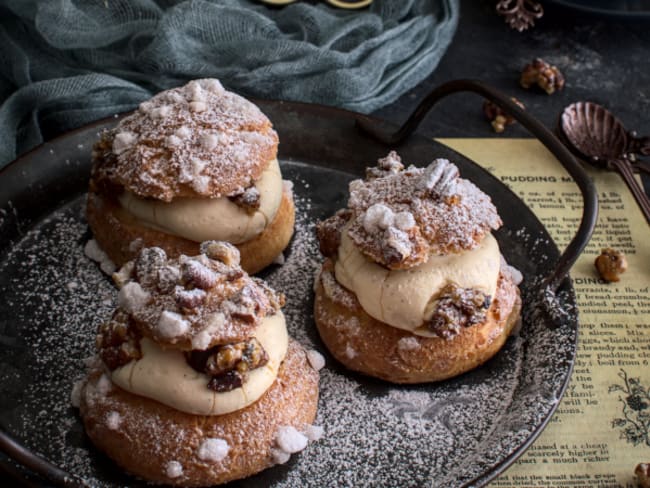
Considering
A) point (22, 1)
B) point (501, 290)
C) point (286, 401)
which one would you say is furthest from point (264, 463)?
point (22, 1)

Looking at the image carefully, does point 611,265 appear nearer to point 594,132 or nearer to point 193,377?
point 594,132

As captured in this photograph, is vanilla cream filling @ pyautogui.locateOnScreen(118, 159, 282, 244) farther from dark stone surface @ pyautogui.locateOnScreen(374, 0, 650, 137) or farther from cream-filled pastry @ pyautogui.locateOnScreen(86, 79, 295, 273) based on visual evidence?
dark stone surface @ pyautogui.locateOnScreen(374, 0, 650, 137)

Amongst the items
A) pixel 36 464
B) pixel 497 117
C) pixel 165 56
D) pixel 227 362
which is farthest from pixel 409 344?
pixel 165 56

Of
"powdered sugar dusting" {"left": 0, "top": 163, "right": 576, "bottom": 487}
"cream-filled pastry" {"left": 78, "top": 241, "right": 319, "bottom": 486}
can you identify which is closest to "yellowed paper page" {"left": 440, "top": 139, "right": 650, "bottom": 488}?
"powdered sugar dusting" {"left": 0, "top": 163, "right": 576, "bottom": 487}

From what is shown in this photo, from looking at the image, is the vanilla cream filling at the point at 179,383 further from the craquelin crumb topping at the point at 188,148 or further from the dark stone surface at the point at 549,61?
the dark stone surface at the point at 549,61

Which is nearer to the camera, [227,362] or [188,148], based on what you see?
[227,362]

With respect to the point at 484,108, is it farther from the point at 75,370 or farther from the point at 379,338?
the point at 75,370
